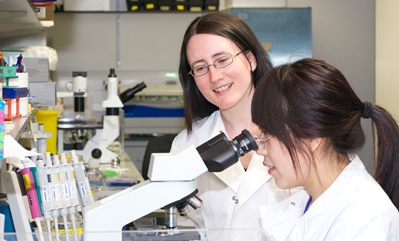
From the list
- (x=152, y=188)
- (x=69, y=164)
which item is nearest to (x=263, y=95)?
(x=152, y=188)

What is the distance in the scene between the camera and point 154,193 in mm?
1160

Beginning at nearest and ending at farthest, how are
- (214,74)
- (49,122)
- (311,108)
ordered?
(311,108) < (214,74) < (49,122)

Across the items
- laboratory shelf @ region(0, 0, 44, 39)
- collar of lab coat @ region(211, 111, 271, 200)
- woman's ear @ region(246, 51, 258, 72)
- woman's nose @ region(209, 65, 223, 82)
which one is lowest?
collar of lab coat @ region(211, 111, 271, 200)

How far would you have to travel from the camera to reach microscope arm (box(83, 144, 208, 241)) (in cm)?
114

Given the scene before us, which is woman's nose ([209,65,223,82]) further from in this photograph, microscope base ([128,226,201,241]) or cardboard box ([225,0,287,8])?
cardboard box ([225,0,287,8])

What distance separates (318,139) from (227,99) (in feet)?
1.96

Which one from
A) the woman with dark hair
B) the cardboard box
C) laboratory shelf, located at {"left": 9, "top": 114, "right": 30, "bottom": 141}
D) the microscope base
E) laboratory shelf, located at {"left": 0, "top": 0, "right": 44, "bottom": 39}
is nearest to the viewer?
the microscope base

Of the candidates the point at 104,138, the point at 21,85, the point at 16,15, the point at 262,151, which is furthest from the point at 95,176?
the point at 262,151

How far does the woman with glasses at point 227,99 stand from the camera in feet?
6.13

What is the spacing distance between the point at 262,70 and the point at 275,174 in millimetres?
703

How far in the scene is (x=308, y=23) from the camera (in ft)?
16.0

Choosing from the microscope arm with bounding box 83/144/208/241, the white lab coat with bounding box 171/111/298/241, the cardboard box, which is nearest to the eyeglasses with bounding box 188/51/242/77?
the white lab coat with bounding box 171/111/298/241

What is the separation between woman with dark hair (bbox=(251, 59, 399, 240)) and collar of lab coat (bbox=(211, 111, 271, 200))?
1.70 ft

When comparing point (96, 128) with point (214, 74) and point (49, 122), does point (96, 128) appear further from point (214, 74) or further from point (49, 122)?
point (214, 74)
